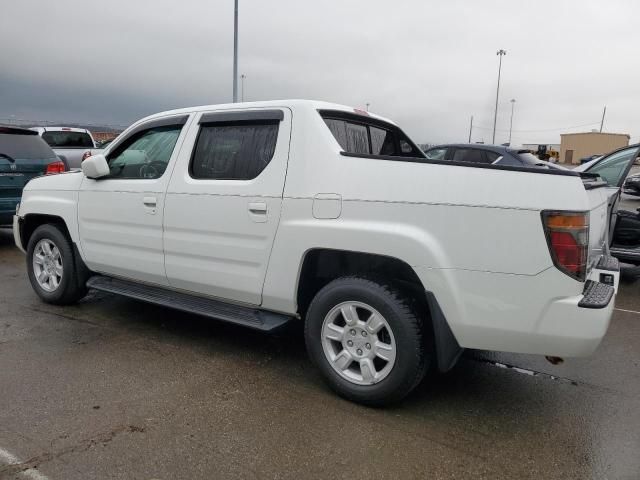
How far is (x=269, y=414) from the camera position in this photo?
10.3 ft

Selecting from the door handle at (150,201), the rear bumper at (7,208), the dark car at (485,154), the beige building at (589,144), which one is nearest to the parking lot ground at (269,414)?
the door handle at (150,201)

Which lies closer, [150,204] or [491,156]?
[150,204]

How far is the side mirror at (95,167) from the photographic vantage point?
439cm

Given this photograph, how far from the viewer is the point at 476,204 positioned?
110 inches

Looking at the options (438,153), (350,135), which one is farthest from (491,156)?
(350,135)

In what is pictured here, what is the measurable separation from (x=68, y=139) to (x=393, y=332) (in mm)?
12761

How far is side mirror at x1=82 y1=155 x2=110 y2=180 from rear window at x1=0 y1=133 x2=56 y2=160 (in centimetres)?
414

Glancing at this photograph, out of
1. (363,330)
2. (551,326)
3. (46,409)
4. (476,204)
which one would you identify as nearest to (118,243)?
(46,409)

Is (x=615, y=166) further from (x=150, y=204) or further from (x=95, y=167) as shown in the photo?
(x=95, y=167)

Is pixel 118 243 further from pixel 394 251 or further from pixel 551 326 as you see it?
pixel 551 326

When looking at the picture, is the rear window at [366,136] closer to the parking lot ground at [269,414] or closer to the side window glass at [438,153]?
the parking lot ground at [269,414]

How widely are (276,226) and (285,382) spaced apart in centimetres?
108

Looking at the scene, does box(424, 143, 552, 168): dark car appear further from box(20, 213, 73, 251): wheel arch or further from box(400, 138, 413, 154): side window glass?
box(20, 213, 73, 251): wheel arch

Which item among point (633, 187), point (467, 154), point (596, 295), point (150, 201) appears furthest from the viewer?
point (633, 187)
